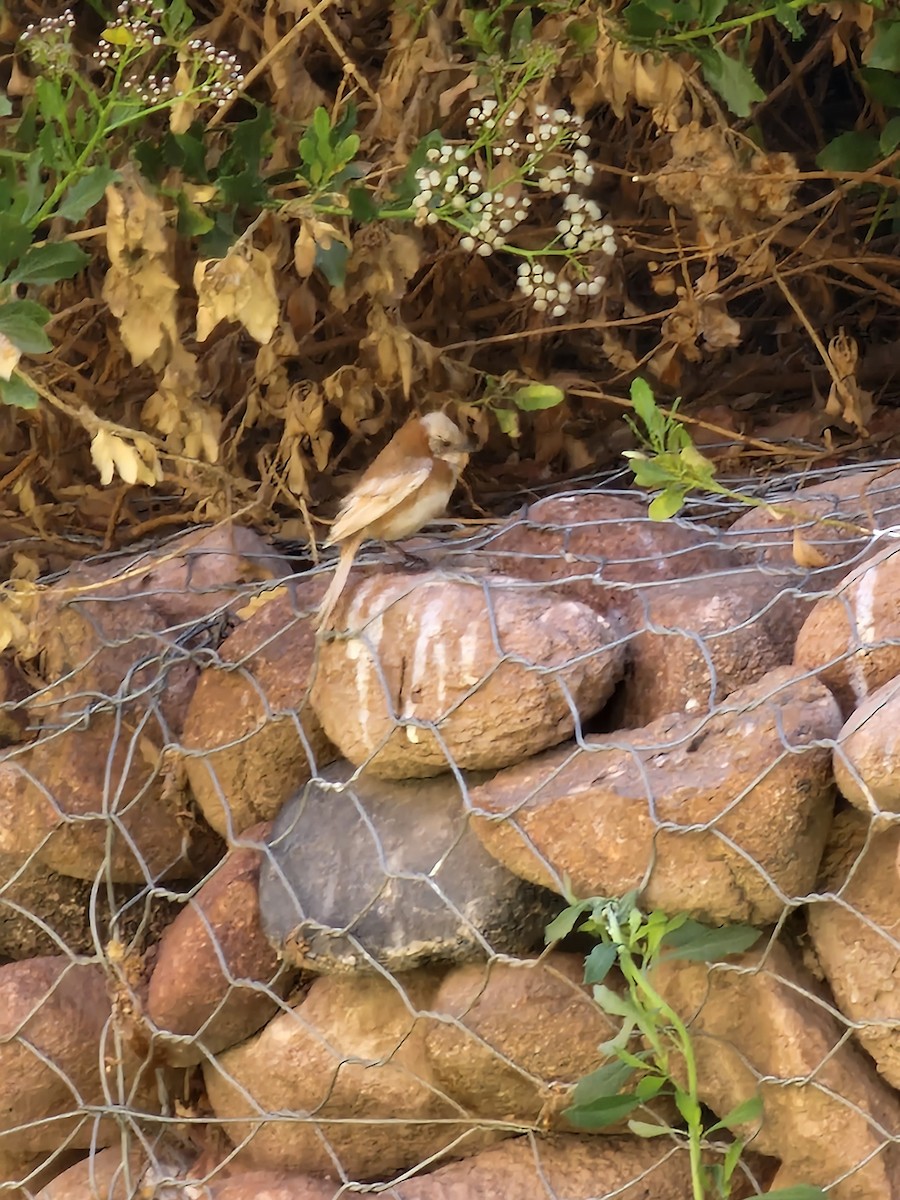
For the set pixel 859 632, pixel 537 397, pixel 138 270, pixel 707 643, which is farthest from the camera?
pixel 537 397

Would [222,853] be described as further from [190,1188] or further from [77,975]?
[190,1188]

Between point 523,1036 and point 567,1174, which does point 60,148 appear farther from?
point 567,1174

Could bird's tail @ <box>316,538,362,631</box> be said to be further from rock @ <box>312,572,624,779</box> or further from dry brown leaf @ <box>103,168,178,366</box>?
dry brown leaf @ <box>103,168,178,366</box>

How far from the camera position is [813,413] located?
1852 mm

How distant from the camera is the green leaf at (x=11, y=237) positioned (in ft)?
3.90

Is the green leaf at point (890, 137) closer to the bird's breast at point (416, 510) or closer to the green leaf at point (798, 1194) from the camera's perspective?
the bird's breast at point (416, 510)

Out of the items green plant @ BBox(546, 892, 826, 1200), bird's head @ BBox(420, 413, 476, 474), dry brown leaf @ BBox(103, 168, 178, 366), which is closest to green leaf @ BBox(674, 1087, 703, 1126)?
green plant @ BBox(546, 892, 826, 1200)

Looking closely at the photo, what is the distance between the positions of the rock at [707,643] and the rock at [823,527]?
0.05m

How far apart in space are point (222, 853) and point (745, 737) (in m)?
0.67

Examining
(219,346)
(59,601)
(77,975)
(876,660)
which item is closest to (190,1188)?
(77,975)

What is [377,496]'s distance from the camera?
129cm

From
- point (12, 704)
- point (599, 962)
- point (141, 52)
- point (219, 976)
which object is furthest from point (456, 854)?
point (141, 52)

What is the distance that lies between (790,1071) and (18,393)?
0.93 meters

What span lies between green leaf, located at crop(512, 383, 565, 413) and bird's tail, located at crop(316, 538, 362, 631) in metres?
0.34
